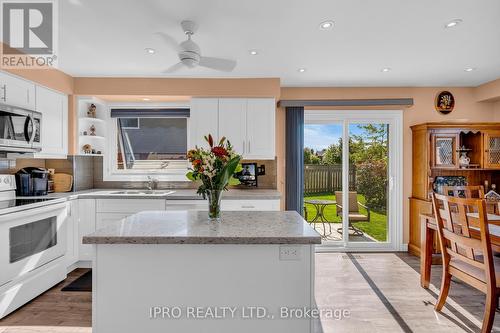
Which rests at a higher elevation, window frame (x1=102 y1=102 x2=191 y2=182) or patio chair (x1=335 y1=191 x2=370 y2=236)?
window frame (x1=102 y1=102 x2=191 y2=182)

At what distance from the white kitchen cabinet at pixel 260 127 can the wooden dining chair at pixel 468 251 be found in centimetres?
195

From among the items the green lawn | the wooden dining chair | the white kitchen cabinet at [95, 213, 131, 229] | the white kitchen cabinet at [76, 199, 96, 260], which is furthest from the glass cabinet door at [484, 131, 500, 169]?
the white kitchen cabinet at [76, 199, 96, 260]

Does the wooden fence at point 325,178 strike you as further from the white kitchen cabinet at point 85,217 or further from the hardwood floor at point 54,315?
the hardwood floor at point 54,315

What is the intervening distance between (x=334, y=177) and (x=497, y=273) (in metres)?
2.37

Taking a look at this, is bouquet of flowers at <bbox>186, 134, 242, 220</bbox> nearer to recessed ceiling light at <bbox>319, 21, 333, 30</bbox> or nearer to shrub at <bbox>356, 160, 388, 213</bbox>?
recessed ceiling light at <bbox>319, 21, 333, 30</bbox>

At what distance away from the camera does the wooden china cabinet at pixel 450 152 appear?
3713mm

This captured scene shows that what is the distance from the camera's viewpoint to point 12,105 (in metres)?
2.72

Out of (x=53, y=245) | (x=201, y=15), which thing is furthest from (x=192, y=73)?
(x=53, y=245)

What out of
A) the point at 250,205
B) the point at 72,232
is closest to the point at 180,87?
the point at 250,205

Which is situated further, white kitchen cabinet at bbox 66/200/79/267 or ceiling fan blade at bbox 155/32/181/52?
white kitchen cabinet at bbox 66/200/79/267

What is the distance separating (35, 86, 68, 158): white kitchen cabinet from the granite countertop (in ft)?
6.88

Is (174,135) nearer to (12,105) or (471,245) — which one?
(12,105)

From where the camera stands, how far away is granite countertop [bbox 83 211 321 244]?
4.78 feet

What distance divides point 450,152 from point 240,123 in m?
2.88
